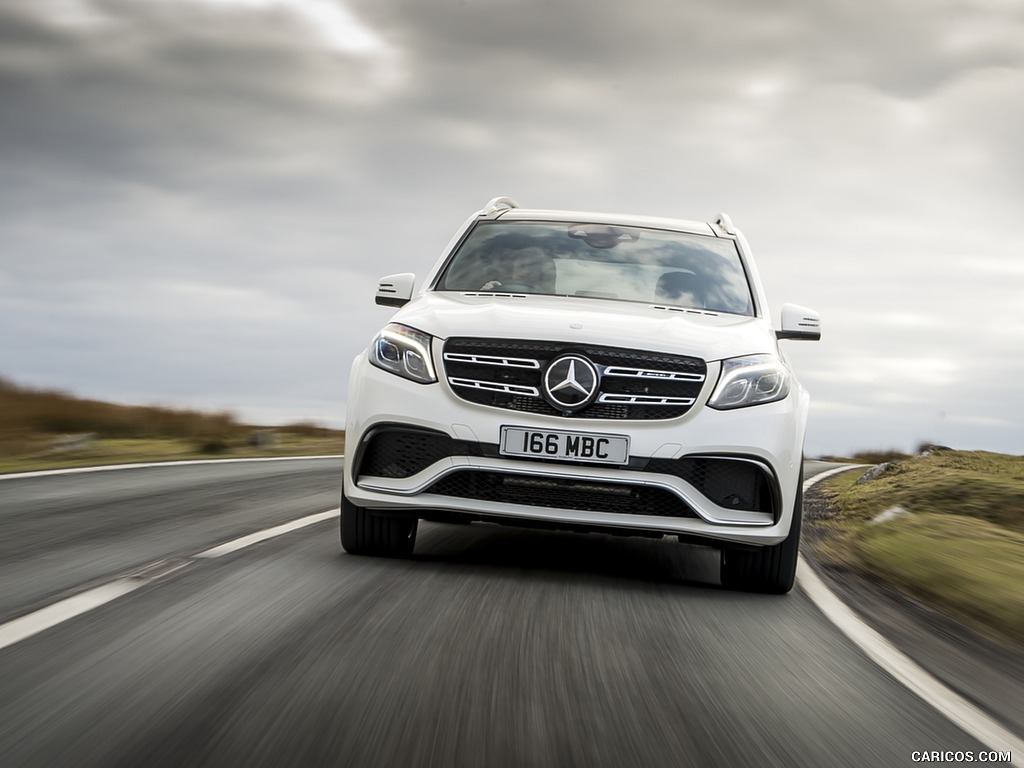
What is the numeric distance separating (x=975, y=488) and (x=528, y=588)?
6647 millimetres

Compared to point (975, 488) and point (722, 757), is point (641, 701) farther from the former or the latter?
point (975, 488)

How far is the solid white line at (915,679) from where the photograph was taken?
3.51 metres

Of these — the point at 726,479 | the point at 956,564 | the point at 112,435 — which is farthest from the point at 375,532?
the point at 112,435

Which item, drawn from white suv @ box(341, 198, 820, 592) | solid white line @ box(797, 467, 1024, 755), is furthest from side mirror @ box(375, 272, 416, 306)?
solid white line @ box(797, 467, 1024, 755)

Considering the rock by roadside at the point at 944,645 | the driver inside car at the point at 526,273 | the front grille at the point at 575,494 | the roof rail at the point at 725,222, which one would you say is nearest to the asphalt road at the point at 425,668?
the rock by roadside at the point at 944,645

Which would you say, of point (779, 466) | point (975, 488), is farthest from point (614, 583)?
point (975, 488)

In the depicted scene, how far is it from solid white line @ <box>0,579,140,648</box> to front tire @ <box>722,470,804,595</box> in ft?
9.18

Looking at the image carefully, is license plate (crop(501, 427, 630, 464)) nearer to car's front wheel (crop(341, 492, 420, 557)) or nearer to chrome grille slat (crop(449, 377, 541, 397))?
chrome grille slat (crop(449, 377, 541, 397))

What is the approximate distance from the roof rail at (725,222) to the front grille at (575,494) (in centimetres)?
289

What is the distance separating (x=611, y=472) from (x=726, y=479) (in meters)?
0.55

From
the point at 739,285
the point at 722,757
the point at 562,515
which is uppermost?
the point at 739,285

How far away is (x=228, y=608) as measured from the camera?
463 centimetres

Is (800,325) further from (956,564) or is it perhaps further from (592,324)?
(956,564)

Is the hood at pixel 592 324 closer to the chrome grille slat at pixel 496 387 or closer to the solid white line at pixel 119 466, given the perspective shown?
the chrome grille slat at pixel 496 387
